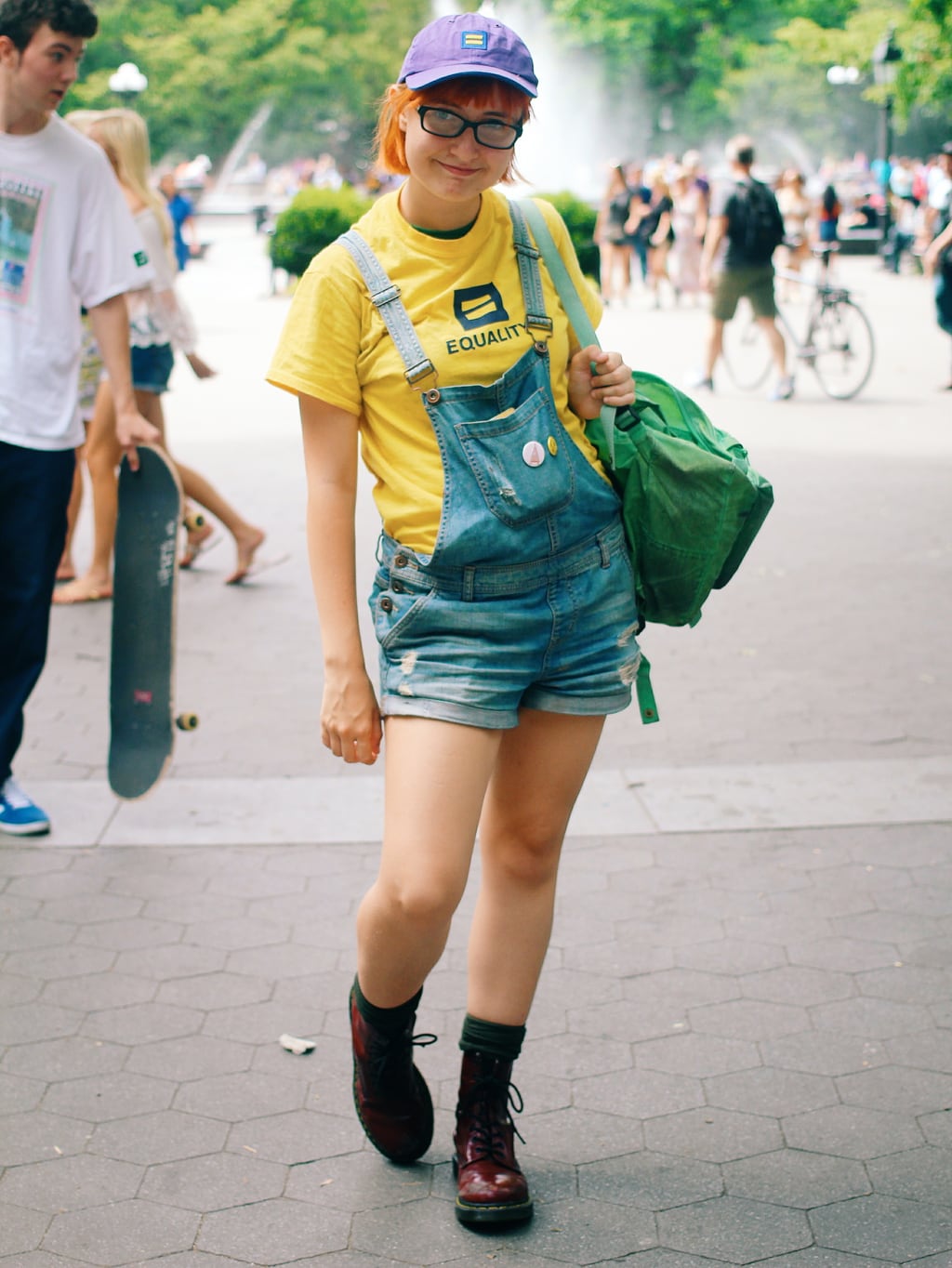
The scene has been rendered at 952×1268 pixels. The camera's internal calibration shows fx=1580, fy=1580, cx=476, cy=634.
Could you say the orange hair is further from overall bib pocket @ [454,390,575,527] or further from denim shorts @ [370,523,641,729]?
denim shorts @ [370,523,641,729]

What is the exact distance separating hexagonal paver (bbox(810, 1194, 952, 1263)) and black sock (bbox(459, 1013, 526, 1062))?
1.98 ft

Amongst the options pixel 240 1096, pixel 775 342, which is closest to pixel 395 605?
pixel 240 1096

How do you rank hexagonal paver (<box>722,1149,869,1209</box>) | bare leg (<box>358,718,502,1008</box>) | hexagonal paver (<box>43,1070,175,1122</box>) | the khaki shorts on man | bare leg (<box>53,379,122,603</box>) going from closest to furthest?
bare leg (<box>358,718,502,1008</box>) → hexagonal paver (<box>722,1149,869,1209</box>) → hexagonal paver (<box>43,1070,175,1122</box>) → bare leg (<box>53,379,122,603</box>) → the khaki shorts on man

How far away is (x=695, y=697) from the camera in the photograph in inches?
230

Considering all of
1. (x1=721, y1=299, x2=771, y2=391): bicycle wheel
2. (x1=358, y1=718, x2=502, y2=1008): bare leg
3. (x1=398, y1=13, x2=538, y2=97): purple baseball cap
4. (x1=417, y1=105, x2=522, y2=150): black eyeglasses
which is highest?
(x1=398, y1=13, x2=538, y2=97): purple baseball cap

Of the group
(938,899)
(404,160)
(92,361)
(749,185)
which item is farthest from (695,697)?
(749,185)

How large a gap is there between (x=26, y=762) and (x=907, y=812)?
2802 millimetres

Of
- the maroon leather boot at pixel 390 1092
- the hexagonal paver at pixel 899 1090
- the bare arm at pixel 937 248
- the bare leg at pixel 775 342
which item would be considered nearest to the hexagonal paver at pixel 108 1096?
the maroon leather boot at pixel 390 1092

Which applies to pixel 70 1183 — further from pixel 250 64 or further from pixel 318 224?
pixel 250 64

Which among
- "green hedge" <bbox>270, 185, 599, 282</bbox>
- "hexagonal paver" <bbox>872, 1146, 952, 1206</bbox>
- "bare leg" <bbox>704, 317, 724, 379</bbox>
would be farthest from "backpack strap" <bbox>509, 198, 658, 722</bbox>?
"green hedge" <bbox>270, 185, 599, 282</bbox>

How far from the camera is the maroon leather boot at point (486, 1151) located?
274cm

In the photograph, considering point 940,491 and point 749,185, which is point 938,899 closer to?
point 940,491

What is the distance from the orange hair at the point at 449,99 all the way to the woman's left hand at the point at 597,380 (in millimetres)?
333

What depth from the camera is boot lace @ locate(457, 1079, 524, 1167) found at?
280cm
